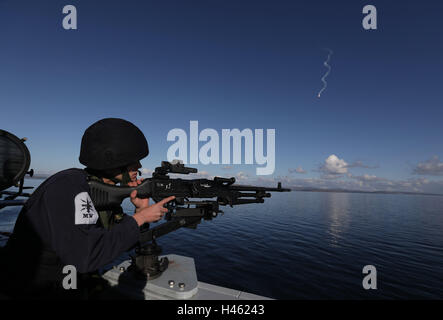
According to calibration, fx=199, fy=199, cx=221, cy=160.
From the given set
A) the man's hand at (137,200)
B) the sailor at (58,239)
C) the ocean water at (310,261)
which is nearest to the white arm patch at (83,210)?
the sailor at (58,239)

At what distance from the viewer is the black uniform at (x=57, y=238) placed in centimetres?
187

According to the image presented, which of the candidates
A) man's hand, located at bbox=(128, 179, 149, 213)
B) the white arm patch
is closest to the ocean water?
man's hand, located at bbox=(128, 179, 149, 213)

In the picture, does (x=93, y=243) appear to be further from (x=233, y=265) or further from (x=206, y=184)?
(x=233, y=265)

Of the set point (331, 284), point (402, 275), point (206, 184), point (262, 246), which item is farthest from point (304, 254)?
point (206, 184)

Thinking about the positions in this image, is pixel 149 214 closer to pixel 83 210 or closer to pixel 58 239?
pixel 83 210

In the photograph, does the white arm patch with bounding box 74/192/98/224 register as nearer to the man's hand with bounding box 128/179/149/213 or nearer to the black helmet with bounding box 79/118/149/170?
the black helmet with bounding box 79/118/149/170

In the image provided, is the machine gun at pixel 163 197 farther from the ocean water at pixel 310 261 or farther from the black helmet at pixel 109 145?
the ocean water at pixel 310 261

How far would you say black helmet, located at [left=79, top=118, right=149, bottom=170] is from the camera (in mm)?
2771

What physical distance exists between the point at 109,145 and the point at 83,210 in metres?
1.12

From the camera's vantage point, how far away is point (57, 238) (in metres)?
1.88

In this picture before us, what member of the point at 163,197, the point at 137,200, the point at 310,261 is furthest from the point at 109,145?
the point at 310,261

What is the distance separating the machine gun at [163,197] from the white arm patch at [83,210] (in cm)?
75

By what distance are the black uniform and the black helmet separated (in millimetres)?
543
